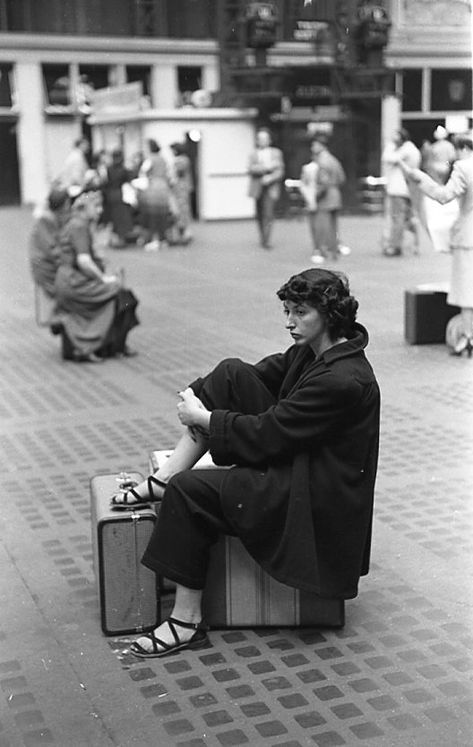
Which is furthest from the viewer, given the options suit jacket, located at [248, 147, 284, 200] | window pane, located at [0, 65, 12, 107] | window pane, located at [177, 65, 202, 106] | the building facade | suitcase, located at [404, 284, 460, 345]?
window pane, located at [177, 65, 202, 106]

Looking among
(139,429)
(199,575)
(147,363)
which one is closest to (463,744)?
(199,575)

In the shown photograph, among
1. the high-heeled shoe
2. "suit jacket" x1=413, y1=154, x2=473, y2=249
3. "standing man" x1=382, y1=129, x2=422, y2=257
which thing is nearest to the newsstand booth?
"standing man" x1=382, y1=129, x2=422, y2=257

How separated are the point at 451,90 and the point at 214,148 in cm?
971

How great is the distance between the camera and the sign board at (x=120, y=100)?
22906 mm

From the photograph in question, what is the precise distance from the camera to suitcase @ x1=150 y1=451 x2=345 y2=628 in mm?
3691

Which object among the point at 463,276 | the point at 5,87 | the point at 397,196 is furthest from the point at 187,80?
the point at 463,276

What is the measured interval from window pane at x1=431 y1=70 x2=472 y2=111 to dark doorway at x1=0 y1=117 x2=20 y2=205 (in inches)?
477

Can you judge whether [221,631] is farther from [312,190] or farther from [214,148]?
[214,148]

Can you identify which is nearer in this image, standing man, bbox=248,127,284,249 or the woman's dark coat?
the woman's dark coat

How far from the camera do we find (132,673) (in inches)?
136

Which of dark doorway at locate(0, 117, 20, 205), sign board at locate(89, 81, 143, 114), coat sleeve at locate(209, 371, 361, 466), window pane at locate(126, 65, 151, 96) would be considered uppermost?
window pane at locate(126, 65, 151, 96)

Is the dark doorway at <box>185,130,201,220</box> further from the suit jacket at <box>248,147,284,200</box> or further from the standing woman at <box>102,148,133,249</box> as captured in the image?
the suit jacket at <box>248,147,284,200</box>

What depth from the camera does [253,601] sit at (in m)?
3.74

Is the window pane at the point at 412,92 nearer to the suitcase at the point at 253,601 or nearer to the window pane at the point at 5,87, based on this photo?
the window pane at the point at 5,87
